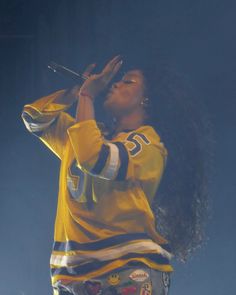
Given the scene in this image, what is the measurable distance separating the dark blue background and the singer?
12cm

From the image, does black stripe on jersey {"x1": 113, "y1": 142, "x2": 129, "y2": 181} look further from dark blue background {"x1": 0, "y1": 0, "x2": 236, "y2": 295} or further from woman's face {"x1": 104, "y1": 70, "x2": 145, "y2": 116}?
dark blue background {"x1": 0, "y1": 0, "x2": 236, "y2": 295}

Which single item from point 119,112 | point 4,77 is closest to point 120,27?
point 119,112

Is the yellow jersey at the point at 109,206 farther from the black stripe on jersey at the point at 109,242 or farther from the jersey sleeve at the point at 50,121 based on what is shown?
the jersey sleeve at the point at 50,121

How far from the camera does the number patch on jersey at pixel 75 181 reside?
7.56ft

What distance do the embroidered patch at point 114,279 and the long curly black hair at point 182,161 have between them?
24cm

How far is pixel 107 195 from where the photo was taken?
2264mm

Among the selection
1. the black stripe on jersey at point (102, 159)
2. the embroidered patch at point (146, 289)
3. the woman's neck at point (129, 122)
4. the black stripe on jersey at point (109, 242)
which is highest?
the woman's neck at point (129, 122)

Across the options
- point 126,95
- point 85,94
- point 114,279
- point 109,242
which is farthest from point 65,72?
point 114,279

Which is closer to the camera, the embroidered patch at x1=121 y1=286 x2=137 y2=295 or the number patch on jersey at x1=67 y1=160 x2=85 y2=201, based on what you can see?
the embroidered patch at x1=121 y1=286 x2=137 y2=295

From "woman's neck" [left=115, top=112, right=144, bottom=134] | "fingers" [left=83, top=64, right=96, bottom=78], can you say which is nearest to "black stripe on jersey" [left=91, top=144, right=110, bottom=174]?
"woman's neck" [left=115, top=112, right=144, bottom=134]

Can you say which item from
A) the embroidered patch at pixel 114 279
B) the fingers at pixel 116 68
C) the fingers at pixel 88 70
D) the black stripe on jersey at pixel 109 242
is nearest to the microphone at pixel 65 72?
the fingers at pixel 88 70

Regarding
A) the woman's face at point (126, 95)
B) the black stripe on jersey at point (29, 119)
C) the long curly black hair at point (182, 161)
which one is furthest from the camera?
the black stripe on jersey at point (29, 119)

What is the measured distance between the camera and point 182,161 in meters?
2.32

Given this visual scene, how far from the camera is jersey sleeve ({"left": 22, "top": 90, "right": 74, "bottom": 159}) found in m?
2.46
